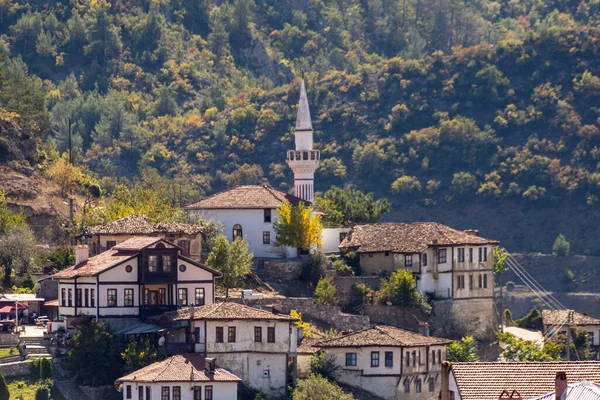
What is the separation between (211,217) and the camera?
5044 inches

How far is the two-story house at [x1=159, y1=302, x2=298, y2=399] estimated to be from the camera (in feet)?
335

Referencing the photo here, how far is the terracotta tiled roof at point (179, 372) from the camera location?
95562 millimetres

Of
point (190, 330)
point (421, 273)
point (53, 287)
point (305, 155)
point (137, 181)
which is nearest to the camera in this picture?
point (190, 330)

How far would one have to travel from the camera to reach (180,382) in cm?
9550

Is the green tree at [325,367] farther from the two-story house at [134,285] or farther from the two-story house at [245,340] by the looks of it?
the two-story house at [134,285]

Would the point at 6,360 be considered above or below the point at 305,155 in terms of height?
below

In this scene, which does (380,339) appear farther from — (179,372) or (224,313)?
(179,372)

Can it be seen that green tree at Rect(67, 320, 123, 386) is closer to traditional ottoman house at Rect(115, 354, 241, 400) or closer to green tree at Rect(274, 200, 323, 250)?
traditional ottoman house at Rect(115, 354, 241, 400)

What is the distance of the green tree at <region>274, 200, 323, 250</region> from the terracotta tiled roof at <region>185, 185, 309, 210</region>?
178 cm

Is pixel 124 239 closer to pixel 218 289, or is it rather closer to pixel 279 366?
pixel 218 289

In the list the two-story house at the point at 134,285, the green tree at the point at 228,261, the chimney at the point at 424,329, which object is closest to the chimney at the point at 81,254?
the two-story house at the point at 134,285

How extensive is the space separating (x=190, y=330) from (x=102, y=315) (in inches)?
246

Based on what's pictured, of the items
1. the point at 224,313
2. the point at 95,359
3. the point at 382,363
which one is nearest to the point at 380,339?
the point at 382,363

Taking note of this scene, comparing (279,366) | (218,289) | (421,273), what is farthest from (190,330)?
(421,273)
